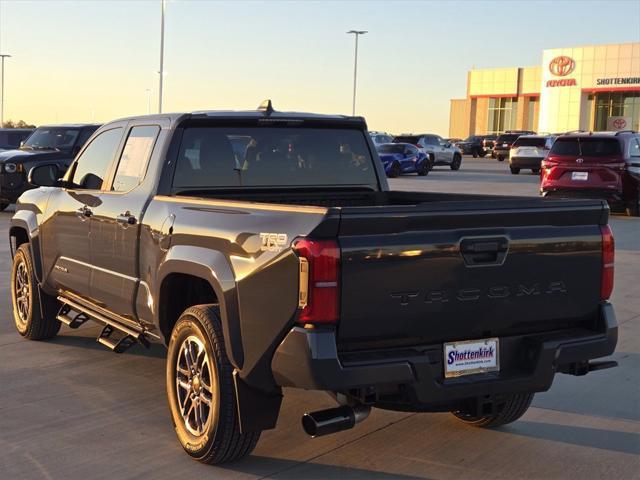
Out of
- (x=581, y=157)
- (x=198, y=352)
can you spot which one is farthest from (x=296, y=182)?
(x=581, y=157)

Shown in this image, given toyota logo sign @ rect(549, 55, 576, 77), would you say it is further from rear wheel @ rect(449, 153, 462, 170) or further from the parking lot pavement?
the parking lot pavement

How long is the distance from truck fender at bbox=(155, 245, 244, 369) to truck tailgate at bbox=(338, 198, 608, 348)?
24.7 inches

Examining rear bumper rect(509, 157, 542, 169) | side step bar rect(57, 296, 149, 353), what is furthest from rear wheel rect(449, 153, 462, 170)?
side step bar rect(57, 296, 149, 353)

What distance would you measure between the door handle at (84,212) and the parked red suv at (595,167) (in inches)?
537

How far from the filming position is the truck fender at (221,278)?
4.45 meters

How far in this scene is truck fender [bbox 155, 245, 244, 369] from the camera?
445 cm

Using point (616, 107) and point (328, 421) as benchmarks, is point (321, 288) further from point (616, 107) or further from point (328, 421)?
point (616, 107)

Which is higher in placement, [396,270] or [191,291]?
[396,270]

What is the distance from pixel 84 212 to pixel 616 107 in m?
71.2

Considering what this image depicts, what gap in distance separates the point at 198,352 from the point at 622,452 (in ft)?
8.11

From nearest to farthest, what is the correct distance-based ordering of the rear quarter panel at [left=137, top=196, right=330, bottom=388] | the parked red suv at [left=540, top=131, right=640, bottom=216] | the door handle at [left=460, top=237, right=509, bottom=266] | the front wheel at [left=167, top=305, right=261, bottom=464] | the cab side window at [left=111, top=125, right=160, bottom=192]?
the rear quarter panel at [left=137, top=196, right=330, bottom=388]
the door handle at [left=460, top=237, right=509, bottom=266]
the front wheel at [left=167, top=305, right=261, bottom=464]
the cab side window at [left=111, top=125, right=160, bottom=192]
the parked red suv at [left=540, top=131, right=640, bottom=216]


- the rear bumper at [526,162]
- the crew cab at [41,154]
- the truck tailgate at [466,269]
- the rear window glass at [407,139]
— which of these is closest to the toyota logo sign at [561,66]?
the rear window glass at [407,139]

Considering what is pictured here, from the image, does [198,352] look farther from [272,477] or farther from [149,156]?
[149,156]

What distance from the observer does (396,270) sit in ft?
13.5
